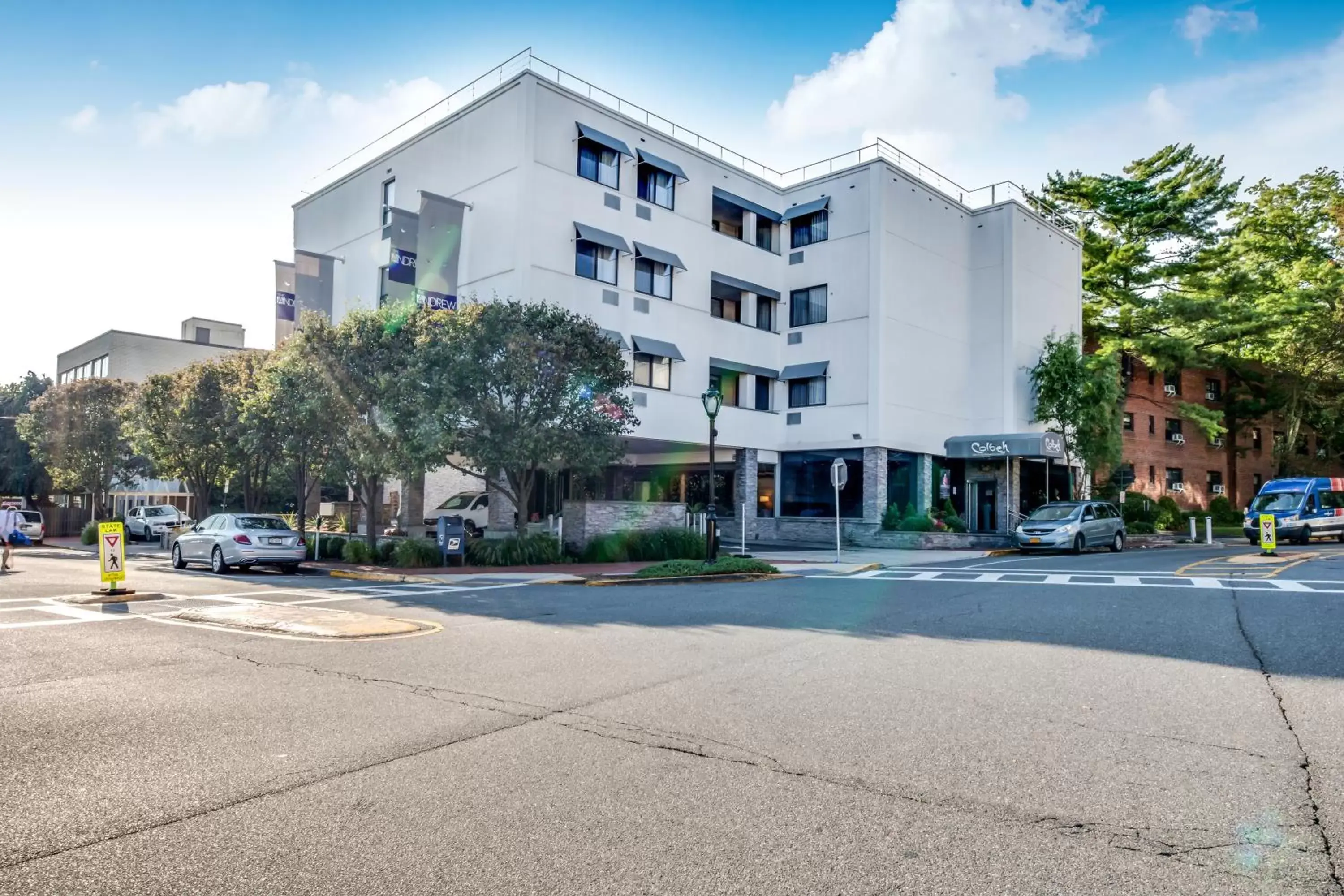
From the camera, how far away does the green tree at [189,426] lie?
29.2 m

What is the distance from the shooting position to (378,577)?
1991cm

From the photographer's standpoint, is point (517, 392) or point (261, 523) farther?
point (517, 392)

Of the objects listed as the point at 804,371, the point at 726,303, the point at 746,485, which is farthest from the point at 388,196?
the point at 746,485

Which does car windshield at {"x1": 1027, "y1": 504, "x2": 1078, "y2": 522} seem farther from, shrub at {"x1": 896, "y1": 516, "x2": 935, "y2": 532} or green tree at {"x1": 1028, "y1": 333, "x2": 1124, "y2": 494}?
green tree at {"x1": 1028, "y1": 333, "x2": 1124, "y2": 494}

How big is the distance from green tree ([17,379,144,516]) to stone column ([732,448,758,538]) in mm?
25736

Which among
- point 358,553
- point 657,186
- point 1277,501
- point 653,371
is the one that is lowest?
point 358,553

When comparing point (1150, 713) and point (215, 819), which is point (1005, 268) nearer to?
point (1150, 713)

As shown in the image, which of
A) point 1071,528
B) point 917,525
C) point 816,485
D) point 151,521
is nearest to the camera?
point 1071,528

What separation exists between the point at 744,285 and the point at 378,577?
20338 millimetres

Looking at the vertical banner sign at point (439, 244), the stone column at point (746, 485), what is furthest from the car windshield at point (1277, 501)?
the vertical banner sign at point (439, 244)

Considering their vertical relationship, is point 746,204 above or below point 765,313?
above

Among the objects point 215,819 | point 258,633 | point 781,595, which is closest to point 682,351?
point 781,595

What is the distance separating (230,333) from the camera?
217ft

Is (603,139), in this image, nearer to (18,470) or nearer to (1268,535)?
(1268,535)
